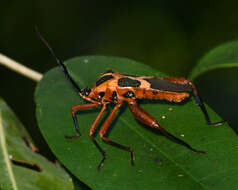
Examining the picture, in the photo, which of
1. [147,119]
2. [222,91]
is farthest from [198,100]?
[222,91]

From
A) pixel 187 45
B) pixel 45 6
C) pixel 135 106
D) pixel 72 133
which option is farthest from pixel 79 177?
pixel 45 6

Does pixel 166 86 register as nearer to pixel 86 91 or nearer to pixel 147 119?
pixel 147 119

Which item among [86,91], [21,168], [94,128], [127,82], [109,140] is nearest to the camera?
[21,168]

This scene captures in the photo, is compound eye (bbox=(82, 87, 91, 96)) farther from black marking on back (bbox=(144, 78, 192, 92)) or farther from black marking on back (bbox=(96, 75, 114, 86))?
black marking on back (bbox=(144, 78, 192, 92))

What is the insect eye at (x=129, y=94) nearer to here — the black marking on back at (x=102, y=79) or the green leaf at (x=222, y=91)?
the black marking on back at (x=102, y=79)

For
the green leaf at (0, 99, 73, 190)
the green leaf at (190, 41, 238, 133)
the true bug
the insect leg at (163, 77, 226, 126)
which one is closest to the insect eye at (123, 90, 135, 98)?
the true bug

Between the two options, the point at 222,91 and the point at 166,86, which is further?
the point at 222,91

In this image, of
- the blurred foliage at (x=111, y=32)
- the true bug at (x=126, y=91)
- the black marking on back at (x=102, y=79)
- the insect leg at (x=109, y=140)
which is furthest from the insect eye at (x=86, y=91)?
the blurred foliage at (x=111, y=32)
